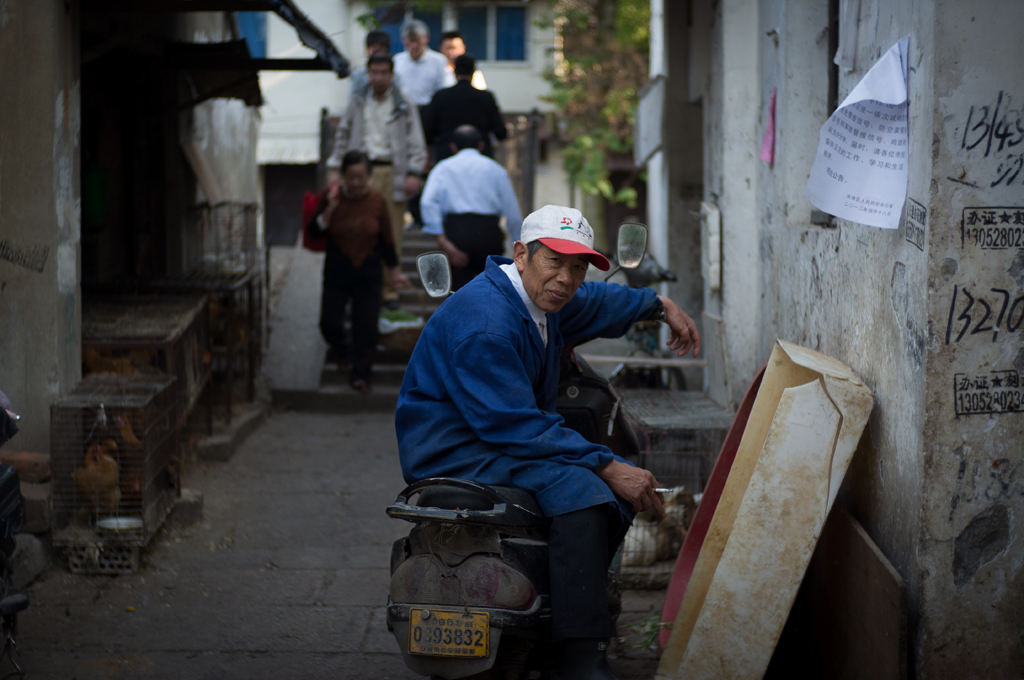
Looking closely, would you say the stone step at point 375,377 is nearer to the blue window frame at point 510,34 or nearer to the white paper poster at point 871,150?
the white paper poster at point 871,150

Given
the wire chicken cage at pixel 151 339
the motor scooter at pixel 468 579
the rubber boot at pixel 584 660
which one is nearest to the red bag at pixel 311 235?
the wire chicken cage at pixel 151 339

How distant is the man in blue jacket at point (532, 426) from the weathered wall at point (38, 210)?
9.40 feet

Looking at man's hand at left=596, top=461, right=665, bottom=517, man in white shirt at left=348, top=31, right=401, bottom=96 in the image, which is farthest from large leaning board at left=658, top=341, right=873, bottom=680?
man in white shirt at left=348, top=31, right=401, bottom=96

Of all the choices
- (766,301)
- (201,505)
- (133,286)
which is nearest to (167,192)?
(133,286)

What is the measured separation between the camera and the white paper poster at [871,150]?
2854mm

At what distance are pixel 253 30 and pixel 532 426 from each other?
38.4 ft

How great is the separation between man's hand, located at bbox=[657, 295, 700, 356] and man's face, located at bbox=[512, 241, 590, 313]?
607 millimetres

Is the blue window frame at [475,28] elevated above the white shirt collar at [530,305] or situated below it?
above

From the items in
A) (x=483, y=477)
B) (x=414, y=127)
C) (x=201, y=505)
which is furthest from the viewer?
(x=414, y=127)

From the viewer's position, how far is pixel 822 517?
2.92 metres

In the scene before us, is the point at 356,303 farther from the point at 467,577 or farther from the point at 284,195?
the point at 284,195

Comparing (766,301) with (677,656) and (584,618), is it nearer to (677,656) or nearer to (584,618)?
(677,656)

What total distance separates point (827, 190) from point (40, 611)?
3.84 metres

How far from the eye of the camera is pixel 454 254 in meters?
7.20
